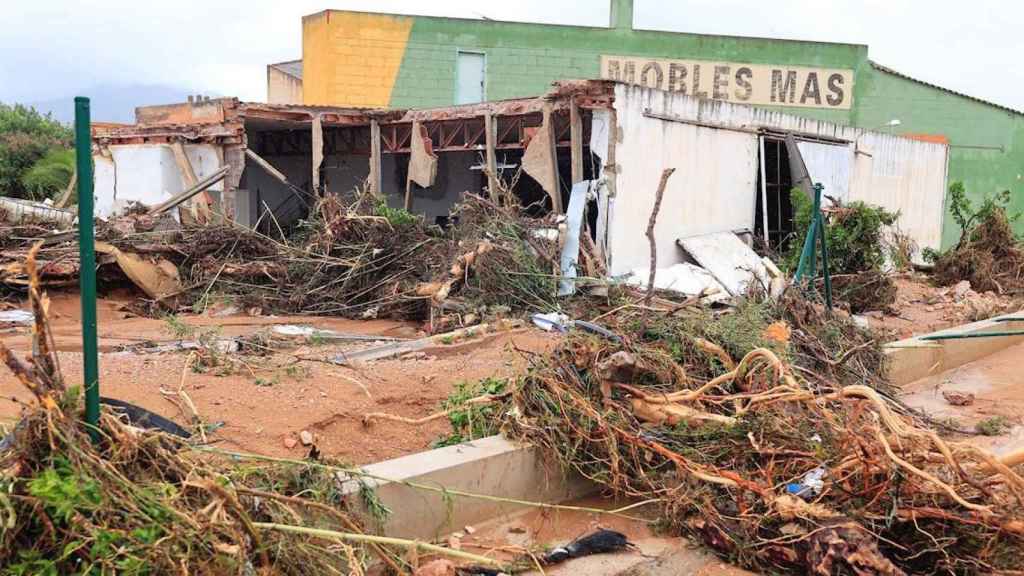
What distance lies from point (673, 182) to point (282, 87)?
777 inches

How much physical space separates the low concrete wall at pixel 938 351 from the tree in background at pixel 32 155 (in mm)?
A: 22047

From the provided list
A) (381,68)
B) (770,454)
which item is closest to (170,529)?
(770,454)

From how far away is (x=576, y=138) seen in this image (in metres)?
11.9

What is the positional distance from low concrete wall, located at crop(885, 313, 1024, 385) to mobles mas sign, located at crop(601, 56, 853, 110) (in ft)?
51.9

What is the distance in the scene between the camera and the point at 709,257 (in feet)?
41.6

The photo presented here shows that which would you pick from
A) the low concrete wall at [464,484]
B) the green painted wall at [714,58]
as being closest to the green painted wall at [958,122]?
the green painted wall at [714,58]

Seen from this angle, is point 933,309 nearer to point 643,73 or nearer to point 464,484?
point 464,484

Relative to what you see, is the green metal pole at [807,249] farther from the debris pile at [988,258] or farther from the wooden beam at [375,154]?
the debris pile at [988,258]

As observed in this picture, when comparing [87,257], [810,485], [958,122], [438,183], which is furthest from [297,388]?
[958,122]

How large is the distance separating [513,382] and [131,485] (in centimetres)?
266

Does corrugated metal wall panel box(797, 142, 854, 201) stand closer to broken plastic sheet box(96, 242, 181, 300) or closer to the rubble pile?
broken plastic sheet box(96, 242, 181, 300)

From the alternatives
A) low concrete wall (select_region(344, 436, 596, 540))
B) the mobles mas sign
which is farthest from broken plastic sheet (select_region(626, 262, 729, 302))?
the mobles mas sign

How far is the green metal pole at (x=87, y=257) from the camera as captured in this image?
2.85 m

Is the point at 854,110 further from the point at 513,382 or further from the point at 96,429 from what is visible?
the point at 96,429
